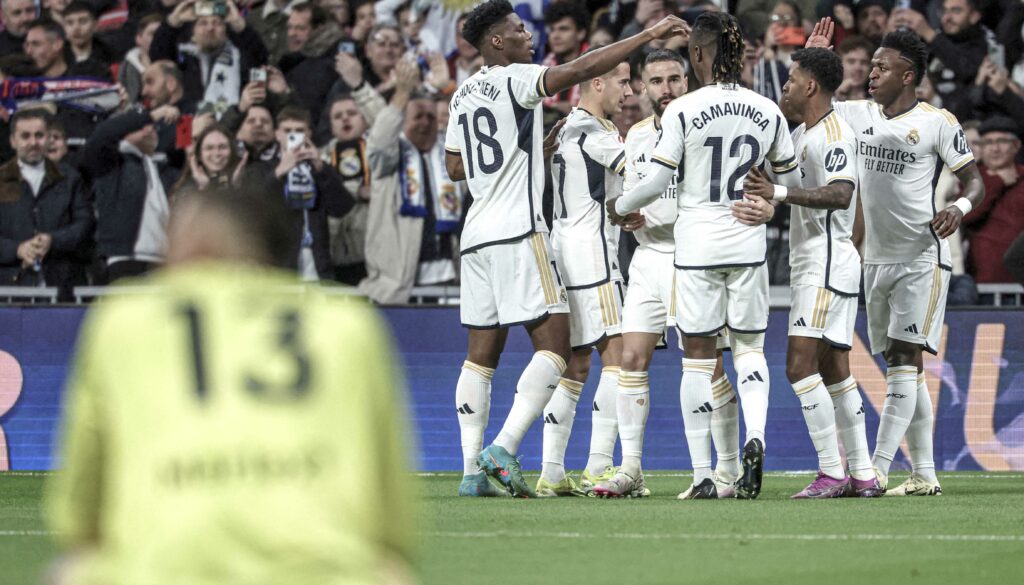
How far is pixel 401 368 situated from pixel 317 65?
395 centimetres

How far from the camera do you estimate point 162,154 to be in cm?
1369

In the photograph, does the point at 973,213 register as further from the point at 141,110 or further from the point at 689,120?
the point at 141,110

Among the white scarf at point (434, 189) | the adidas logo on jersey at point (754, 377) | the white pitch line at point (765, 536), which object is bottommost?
the white pitch line at point (765, 536)

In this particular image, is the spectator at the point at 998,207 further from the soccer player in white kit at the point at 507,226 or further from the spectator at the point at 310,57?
the spectator at the point at 310,57

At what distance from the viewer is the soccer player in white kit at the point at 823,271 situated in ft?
29.0

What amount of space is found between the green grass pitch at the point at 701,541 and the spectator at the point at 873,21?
6.10 meters

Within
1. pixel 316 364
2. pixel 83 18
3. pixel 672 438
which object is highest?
pixel 83 18

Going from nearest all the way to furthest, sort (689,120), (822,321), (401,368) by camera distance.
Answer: (689,120), (822,321), (401,368)

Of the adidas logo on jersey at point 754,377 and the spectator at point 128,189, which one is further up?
the spectator at point 128,189

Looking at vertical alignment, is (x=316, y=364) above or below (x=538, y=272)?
above

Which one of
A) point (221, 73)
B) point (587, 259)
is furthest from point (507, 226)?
point (221, 73)

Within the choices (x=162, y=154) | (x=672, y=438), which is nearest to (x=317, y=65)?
(x=162, y=154)

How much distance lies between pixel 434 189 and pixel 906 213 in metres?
4.88

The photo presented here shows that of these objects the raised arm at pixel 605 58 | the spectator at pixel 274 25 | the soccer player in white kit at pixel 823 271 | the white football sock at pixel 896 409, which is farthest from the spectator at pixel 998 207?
the spectator at pixel 274 25
